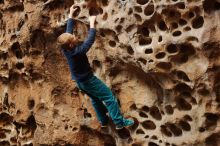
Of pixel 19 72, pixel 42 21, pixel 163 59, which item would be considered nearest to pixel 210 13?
pixel 163 59

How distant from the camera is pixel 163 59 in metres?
4.04

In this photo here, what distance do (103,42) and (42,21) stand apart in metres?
0.71

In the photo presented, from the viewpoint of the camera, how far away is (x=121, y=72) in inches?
177

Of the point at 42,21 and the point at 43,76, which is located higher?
the point at 42,21

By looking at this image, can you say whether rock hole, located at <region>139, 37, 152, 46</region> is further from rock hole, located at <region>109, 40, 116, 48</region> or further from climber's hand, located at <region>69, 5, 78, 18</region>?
climber's hand, located at <region>69, 5, 78, 18</region>

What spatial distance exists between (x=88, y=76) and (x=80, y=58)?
18cm

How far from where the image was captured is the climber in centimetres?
393

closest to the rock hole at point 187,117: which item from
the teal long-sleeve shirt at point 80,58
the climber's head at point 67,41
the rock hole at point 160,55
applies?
the rock hole at point 160,55

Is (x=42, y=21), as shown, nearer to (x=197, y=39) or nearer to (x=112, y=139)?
(x=112, y=139)

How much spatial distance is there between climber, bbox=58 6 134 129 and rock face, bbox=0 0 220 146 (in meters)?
0.23

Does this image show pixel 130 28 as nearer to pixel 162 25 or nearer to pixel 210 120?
pixel 162 25

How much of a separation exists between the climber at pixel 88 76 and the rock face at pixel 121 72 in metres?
0.23

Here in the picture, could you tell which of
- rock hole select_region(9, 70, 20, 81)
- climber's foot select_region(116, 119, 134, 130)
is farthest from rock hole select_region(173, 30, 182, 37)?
rock hole select_region(9, 70, 20, 81)

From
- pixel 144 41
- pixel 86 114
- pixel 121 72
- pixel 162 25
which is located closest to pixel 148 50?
A: pixel 144 41
